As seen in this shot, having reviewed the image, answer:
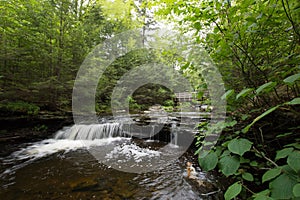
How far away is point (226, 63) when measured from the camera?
1.57 metres

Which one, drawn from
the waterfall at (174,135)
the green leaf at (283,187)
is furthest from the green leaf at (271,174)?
the waterfall at (174,135)

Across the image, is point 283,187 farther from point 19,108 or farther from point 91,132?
point 19,108

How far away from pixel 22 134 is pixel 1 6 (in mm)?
4301

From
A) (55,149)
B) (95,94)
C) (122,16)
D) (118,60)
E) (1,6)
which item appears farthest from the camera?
(122,16)

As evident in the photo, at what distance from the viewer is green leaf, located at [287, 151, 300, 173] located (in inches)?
23.6

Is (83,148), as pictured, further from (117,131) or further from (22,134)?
(22,134)

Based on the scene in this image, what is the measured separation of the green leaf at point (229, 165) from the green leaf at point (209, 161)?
0.04 m

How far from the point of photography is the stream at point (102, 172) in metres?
2.13

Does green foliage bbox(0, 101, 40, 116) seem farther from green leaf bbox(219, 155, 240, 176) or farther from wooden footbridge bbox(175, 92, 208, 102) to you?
green leaf bbox(219, 155, 240, 176)

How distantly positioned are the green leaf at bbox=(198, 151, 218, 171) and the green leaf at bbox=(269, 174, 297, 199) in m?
0.26

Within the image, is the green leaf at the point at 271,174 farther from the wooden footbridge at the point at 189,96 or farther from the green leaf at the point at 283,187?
the wooden footbridge at the point at 189,96

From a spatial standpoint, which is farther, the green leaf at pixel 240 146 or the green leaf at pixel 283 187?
the green leaf at pixel 240 146

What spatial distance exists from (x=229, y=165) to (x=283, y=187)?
0.22 m

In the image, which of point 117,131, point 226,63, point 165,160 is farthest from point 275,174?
point 117,131
